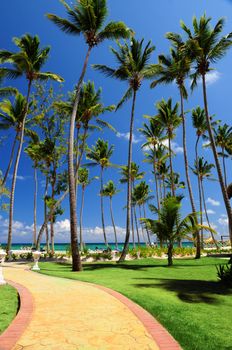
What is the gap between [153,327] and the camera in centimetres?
578

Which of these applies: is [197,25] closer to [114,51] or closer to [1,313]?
[114,51]

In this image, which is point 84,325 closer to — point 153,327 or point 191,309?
point 153,327

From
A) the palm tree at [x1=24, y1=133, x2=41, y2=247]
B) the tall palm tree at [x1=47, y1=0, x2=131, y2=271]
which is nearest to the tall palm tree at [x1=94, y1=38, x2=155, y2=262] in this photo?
the tall palm tree at [x1=47, y1=0, x2=131, y2=271]

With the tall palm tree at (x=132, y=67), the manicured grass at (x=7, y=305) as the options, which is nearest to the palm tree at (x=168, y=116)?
the tall palm tree at (x=132, y=67)

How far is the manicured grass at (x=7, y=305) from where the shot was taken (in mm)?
5710

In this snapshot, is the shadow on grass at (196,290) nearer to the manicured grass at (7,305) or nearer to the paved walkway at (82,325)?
the paved walkway at (82,325)

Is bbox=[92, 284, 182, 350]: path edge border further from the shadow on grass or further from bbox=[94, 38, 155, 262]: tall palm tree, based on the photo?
bbox=[94, 38, 155, 262]: tall palm tree

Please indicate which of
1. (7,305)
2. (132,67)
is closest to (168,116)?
(132,67)

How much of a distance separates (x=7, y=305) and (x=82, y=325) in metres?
2.14

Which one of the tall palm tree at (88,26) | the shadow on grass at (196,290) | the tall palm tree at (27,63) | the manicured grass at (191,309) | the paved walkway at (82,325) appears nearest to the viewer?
the paved walkway at (82,325)

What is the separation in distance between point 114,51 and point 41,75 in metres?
7.26

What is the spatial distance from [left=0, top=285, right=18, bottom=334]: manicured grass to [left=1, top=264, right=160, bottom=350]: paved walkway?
42 cm

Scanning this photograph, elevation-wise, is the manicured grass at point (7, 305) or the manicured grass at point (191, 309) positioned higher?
the manicured grass at point (7, 305)

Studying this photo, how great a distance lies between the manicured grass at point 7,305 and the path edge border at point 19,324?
11cm
